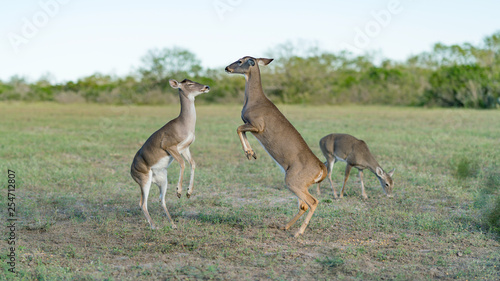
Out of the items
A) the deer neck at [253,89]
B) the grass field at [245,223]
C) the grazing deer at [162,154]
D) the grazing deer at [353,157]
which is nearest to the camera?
the grass field at [245,223]

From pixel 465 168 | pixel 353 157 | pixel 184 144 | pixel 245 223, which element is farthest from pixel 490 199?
pixel 184 144

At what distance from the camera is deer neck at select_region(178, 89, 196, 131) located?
7.02m

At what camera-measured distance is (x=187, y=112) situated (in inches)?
278

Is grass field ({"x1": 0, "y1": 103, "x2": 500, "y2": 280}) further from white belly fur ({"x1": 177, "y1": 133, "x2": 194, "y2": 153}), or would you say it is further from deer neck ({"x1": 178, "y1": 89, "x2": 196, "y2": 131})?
deer neck ({"x1": 178, "y1": 89, "x2": 196, "y2": 131})

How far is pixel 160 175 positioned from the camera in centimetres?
698

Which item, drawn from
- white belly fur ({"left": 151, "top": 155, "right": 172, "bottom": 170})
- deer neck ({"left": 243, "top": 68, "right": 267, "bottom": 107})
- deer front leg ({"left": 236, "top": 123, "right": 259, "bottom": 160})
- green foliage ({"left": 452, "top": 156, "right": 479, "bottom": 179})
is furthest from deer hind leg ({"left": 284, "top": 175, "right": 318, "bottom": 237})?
green foliage ({"left": 452, "top": 156, "right": 479, "bottom": 179})

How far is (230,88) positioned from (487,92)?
75.8 ft

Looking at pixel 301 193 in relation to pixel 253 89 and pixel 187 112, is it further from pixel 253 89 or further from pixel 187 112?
pixel 187 112

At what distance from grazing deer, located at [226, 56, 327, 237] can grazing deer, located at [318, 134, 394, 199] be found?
8.49ft

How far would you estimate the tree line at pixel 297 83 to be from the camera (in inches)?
1734

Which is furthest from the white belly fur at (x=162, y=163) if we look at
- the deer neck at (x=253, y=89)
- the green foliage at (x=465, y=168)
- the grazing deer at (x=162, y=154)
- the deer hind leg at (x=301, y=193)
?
the green foliage at (x=465, y=168)

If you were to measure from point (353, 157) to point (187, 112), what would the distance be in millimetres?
3669

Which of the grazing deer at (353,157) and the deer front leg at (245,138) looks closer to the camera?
the deer front leg at (245,138)

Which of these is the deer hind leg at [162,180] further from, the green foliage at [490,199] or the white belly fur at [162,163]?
the green foliage at [490,199]
